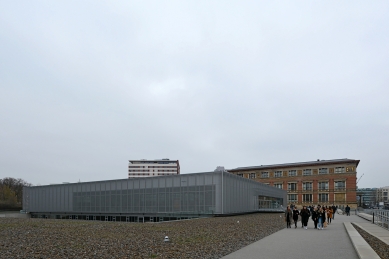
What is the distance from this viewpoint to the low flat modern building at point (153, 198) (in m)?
54.1

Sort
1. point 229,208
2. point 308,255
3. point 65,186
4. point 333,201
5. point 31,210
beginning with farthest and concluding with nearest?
point 333,201
point 31,210
point 65,186
point 229,208
point 308,255

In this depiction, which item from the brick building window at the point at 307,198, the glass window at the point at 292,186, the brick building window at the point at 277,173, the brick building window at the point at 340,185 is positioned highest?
the brick building window at the point at 277,173

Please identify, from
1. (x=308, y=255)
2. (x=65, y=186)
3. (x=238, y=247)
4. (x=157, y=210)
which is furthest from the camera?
(x=65, y=186)

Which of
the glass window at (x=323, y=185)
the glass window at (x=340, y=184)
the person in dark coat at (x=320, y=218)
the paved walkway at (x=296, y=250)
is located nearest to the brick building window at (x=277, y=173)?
the glass window at (x=323, y=185)

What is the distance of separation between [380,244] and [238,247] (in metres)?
7.81

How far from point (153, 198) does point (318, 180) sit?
64.5 m

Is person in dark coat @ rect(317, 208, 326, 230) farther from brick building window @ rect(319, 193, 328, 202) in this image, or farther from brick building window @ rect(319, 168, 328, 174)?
brick building window @ rect(319, 168, 328, 174)

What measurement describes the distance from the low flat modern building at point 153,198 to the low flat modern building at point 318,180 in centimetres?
2953

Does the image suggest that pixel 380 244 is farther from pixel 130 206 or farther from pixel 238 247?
pixel 130 206

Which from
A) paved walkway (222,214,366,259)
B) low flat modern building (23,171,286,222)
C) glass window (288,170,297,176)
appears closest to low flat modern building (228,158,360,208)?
glass window (288,170,297,176)

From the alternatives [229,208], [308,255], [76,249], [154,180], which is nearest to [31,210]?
[154,180]

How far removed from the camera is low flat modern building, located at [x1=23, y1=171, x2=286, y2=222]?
5409 centimetres

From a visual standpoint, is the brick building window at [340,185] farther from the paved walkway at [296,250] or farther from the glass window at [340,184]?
the paved walkway at [296,250]

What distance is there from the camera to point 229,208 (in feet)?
180
